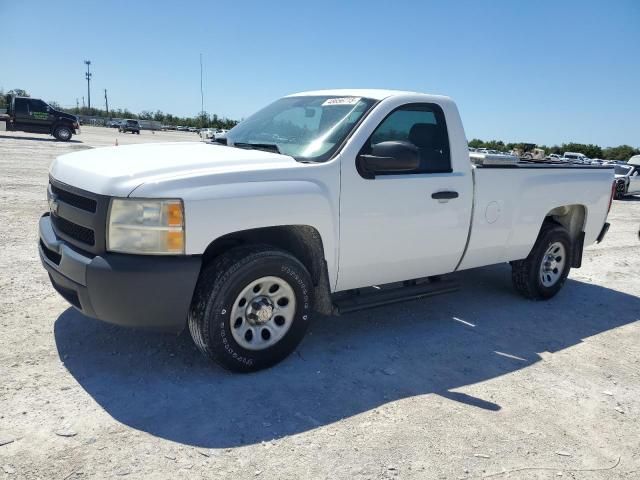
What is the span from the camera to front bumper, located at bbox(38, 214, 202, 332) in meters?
3.09

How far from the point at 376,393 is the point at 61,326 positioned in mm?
2505

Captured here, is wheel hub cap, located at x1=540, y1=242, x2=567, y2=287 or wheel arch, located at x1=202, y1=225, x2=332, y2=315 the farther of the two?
wheel hub cap, located at x1=540, y1=242, x2=567, y2=287

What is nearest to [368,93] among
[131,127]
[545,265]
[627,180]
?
[545,265]

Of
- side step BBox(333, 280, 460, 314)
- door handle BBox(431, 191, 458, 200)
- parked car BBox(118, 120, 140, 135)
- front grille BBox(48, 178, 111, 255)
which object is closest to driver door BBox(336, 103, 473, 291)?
door handle BBox(431, 191, 458, 200)

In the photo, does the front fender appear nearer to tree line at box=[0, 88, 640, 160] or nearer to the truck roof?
the truck roof

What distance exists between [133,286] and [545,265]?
4.58 meters

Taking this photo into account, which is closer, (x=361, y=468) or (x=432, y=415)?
(x=361, y=468)

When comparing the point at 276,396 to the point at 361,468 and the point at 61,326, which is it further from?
the point at 61,326

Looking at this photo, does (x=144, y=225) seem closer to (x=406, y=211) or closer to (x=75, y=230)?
(x=75, y=230)

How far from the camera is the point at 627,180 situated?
17.9 m

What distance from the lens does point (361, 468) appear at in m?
2.76

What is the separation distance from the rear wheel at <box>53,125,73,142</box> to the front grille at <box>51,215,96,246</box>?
25384 millimetres

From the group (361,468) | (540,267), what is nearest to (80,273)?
(361,468)

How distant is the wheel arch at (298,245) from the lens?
12.1 ft
